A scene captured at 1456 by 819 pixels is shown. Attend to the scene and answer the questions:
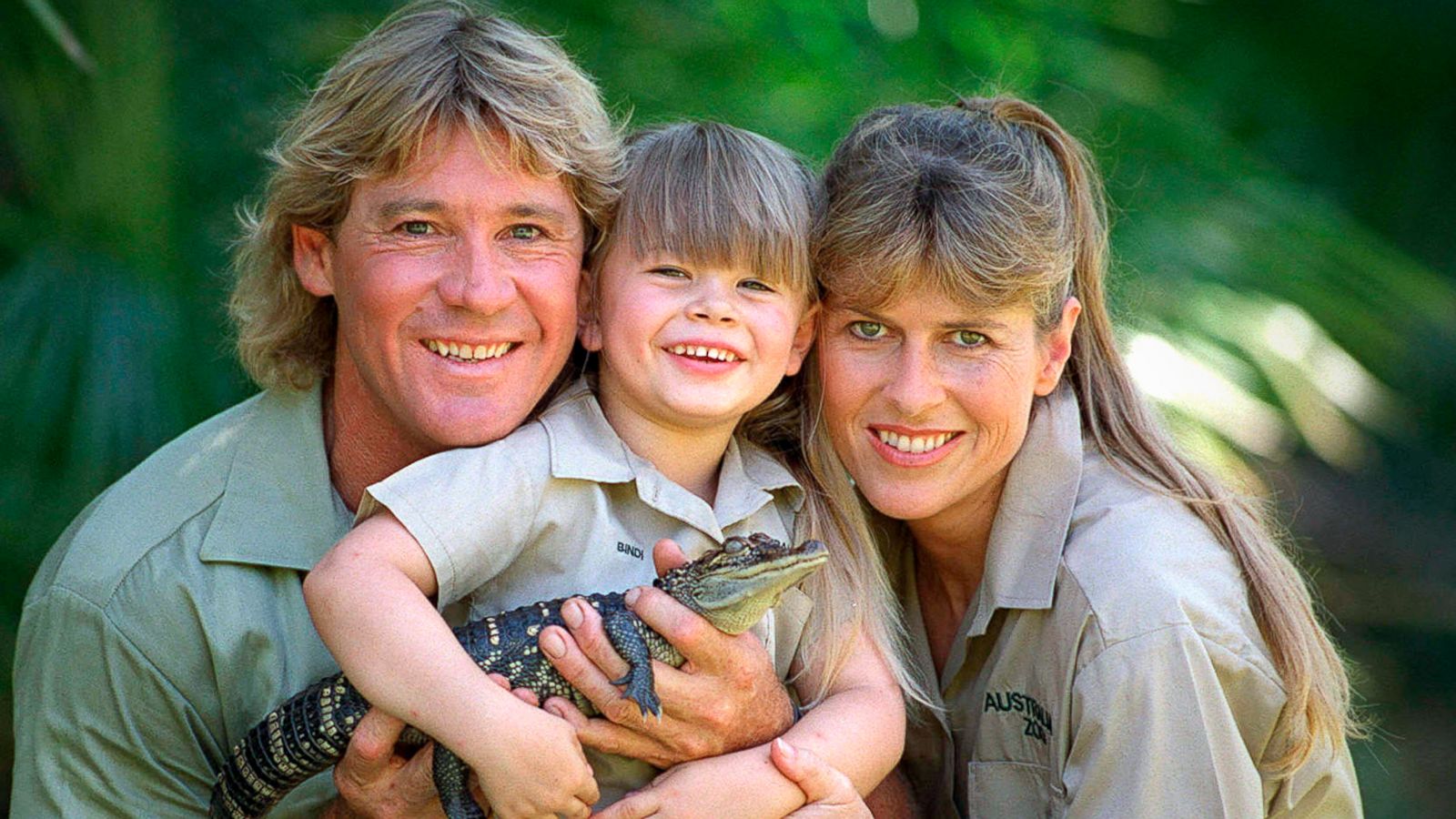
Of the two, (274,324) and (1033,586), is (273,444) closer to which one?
(274,324)

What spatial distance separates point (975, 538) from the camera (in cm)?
413

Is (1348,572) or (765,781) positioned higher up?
(765,781)

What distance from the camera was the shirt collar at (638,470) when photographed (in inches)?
135

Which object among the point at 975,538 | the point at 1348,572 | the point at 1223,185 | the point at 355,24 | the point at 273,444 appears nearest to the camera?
the point at 273,444

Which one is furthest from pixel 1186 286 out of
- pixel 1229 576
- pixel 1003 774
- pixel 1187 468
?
pixel 1003 774

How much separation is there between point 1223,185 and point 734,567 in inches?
125

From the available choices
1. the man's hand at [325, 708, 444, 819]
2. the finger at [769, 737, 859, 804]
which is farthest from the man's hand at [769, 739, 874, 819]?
the man's hand at [325, 708, 444, 819]

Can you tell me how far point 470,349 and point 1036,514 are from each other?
1.52 m

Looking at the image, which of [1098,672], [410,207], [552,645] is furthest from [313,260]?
[1098,672]

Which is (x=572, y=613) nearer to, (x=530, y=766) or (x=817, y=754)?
(x=530, y=766)

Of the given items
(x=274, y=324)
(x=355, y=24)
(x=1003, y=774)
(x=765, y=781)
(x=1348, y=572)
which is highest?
(x=355, y=24)

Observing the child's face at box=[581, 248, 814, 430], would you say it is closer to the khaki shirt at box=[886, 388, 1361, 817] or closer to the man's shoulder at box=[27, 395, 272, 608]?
the khaki shirt at box=[886, 388, 1361, 817]

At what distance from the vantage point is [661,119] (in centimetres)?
511

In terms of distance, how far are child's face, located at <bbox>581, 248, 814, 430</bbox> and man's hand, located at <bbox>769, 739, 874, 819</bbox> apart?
799 mm
